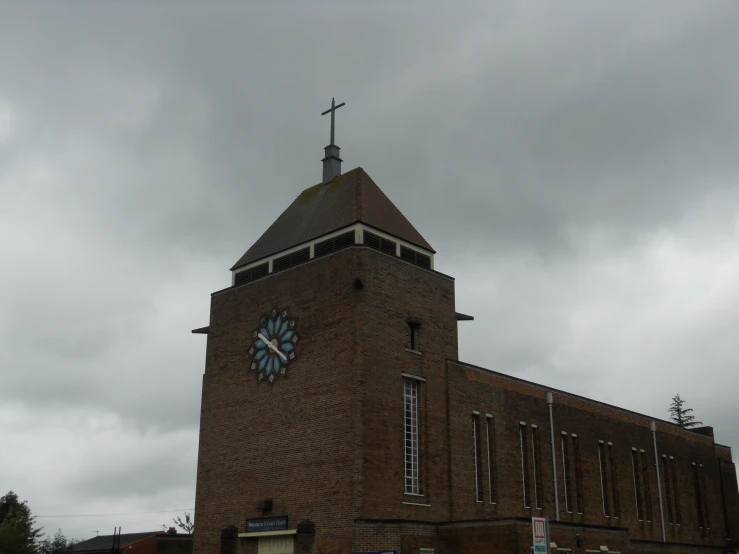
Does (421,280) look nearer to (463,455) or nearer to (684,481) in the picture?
(463,455)

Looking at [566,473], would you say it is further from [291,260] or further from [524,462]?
[291,260]

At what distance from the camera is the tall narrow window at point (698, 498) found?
4447 centimetres

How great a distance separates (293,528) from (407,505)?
12.2 feet

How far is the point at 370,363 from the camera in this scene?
27781 mm

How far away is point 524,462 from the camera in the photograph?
109 feet

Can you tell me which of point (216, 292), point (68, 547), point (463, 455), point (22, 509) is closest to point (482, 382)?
point (463, 455)

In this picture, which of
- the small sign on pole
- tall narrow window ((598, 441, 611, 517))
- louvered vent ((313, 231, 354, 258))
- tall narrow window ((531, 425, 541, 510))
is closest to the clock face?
louvered vent ((313, 231, 354, 258))

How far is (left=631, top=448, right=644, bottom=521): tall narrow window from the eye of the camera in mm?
39406

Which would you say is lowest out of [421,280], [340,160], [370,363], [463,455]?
[463,455]

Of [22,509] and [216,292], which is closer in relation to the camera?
[216,292]

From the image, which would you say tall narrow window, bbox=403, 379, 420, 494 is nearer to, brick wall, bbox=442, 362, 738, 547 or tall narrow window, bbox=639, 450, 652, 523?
brick wall, bbox=442, 362, 738, 547

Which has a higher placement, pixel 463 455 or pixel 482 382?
pixel 482 382

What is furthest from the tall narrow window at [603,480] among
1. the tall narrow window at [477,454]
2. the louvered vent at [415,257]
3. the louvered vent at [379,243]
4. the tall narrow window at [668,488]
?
the louvered vent at [379,243]

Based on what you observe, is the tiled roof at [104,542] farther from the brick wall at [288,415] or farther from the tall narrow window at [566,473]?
the tall narrow window at [566,473]
